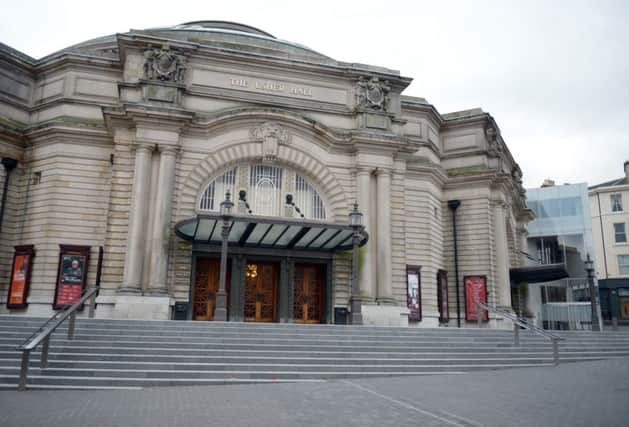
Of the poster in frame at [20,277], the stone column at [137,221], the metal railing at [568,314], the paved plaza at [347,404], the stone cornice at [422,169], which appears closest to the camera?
the paved plaza at [347,404]

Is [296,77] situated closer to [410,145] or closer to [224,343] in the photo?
[410,145]

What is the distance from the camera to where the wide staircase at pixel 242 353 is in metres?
12.6

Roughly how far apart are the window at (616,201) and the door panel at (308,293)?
38569mm

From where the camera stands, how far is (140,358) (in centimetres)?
1361

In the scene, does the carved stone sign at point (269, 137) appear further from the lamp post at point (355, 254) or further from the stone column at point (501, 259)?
the stone column at point (501, 259)

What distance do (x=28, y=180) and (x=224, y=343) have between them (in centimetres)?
1543

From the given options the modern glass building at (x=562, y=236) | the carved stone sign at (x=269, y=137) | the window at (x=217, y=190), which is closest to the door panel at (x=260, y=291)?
the window at (x=217, y=190)

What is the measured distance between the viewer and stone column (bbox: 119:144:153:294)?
70.6ft

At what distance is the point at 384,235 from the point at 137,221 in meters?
10.8

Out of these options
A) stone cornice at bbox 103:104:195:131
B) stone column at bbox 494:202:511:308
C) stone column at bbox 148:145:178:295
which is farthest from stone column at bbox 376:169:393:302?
stone column at bbox 148:145:178:295

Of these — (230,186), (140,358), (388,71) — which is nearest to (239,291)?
(230,186)

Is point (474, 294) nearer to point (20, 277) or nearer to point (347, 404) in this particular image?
point (347, 404)

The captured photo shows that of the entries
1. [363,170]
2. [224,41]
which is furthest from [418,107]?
[224,41]

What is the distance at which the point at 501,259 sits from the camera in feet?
101
